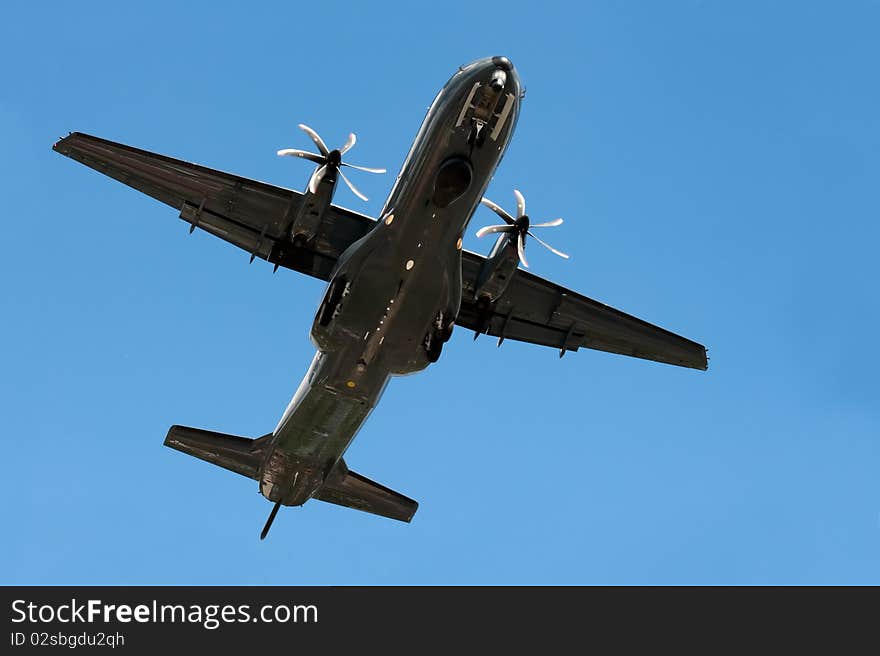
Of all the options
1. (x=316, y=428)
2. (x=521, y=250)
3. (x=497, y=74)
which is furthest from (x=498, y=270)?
(x=316, y=428)

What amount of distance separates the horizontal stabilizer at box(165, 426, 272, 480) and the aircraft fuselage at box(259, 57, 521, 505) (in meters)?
3.51

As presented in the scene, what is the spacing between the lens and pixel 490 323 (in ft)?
101

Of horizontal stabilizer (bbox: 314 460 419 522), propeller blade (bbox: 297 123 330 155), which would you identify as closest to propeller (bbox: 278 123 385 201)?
propeller blade (bbox: 297 123 330 155)

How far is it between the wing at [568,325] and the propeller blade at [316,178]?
5719mm

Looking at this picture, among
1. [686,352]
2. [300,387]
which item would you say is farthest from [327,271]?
[686,352]

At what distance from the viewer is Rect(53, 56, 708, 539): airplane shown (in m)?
25.1

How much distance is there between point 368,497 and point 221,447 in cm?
474

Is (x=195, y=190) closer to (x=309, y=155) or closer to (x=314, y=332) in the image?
(x=309, y=155)

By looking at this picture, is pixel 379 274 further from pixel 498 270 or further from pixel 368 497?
pixel 368 497

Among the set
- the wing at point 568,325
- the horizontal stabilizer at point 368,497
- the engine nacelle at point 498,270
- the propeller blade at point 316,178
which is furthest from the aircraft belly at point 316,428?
the wing at point 568,325

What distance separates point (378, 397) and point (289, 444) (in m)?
3.11

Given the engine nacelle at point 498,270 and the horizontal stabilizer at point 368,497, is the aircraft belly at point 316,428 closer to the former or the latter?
the horizontal stabilizer at point 368,497

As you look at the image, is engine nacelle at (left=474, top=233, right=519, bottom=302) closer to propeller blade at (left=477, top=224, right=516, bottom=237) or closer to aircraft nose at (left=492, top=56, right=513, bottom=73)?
propeller blade at (left=477, top=224, right=516, bottom=237)

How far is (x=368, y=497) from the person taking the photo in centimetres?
3183
